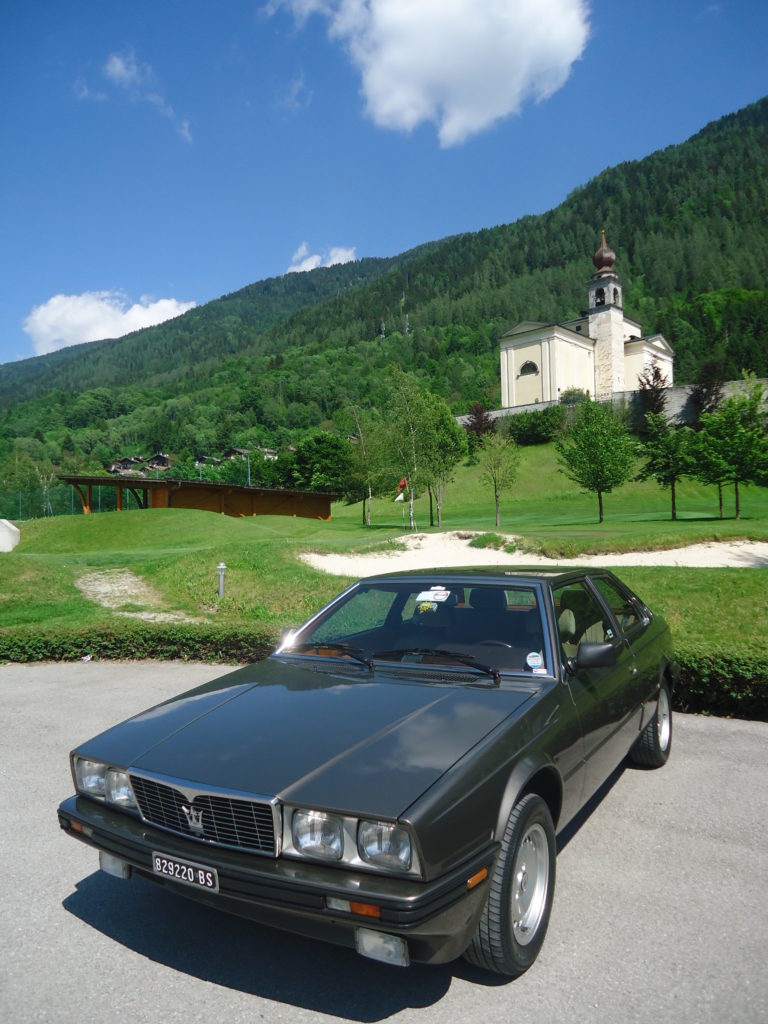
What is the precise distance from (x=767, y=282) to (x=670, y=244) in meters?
30.3

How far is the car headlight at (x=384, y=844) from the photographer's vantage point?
2465 mm

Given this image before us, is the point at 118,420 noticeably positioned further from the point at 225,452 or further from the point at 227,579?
the point at 227,579

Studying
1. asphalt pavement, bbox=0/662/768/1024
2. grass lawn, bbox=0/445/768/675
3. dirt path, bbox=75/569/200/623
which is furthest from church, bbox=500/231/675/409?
asphalt pavement, bbox=0/662/768/1024

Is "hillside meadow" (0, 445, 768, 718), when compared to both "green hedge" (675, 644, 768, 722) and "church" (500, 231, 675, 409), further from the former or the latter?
"church" (500, 231, 675, 409)

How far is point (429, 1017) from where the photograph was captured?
263 cm

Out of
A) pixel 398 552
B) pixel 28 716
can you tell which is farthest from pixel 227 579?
pixel 28 716

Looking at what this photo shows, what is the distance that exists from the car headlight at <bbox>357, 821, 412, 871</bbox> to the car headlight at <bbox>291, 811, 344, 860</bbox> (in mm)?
87

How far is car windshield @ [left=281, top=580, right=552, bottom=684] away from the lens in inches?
150

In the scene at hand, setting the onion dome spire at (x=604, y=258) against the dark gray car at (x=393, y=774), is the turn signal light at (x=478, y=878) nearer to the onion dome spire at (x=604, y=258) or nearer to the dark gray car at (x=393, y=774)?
the dark gray car at (x=393, y=774)

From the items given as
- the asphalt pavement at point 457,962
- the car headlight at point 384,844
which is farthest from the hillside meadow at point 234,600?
the car headlight at point 384,844

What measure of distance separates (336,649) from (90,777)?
1.50 meters

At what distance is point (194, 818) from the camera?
2.82 m

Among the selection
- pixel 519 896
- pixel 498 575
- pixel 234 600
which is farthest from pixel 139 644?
pixel 519 896

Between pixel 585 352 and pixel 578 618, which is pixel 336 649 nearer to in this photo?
pixel 578 618
